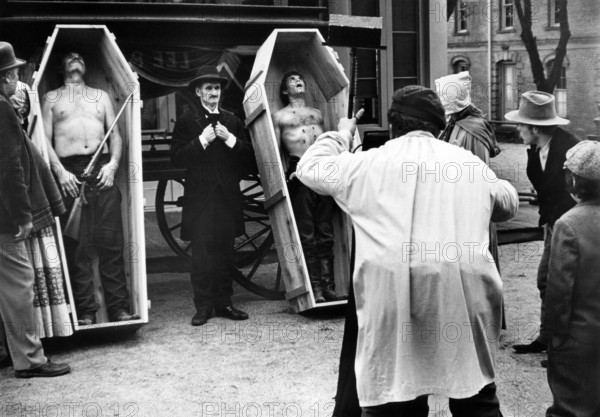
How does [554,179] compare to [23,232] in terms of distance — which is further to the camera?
[554,179]

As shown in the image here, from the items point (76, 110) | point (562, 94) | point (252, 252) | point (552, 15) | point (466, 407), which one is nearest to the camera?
point (466, 407)

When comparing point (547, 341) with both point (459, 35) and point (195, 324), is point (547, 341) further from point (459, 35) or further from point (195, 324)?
point (459, 35)

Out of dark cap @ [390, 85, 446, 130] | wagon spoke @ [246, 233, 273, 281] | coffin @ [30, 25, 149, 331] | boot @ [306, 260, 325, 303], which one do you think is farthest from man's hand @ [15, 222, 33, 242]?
dark cap @ [390, 85, 446, 130]

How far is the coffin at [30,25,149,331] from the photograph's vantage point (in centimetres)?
674

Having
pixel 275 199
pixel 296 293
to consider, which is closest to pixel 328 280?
pixel 296 293

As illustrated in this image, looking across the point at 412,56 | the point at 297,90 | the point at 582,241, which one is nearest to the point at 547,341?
the point at 582,241

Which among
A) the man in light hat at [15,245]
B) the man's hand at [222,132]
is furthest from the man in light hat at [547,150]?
the man in light hat at [15,245]

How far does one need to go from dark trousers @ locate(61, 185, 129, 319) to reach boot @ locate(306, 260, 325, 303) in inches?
57.1

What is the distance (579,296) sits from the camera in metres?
4.27

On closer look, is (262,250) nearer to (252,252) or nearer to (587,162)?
(252,252)

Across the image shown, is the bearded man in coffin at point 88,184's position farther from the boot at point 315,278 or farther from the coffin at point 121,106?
the boot at point 315,278

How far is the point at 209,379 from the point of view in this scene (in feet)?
18.9

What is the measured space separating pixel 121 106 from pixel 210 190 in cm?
96

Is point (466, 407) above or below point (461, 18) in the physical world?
below
